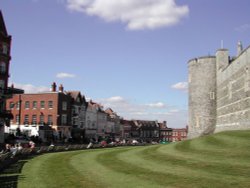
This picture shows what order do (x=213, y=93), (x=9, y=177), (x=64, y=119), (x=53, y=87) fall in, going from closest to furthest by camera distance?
(x=9, y=177) → (x=213, y=93) → (x=53, y=87) → (x=64, y=119)

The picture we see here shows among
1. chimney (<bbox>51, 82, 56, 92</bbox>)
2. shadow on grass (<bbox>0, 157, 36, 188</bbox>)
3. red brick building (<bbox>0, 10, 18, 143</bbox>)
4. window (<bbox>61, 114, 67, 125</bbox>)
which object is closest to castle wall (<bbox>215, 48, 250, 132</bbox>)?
shadow on grass (<bbox>0, 157, 36, 188</bbox>)

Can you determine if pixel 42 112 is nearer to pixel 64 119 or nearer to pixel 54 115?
pixel 54 115

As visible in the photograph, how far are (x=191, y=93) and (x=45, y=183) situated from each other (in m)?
45.4

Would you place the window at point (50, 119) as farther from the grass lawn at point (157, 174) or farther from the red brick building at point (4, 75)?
the grass lawn at point (157, 174)

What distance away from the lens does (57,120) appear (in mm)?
71438

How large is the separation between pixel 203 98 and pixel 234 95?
1253 cm

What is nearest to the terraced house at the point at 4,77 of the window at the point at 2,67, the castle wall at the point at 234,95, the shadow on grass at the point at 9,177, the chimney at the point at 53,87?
the window at the point at 2,67

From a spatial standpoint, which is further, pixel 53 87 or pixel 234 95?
pixel 53 87

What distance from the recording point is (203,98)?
57.4 m

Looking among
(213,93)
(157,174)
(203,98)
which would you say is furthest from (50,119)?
(157,174)

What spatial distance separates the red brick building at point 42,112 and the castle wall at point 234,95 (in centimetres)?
3125

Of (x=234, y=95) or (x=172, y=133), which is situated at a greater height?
(x=234, y=95)

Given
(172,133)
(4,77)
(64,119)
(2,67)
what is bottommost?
(172,133)

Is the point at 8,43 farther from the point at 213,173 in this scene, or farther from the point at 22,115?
the point at 213,173
